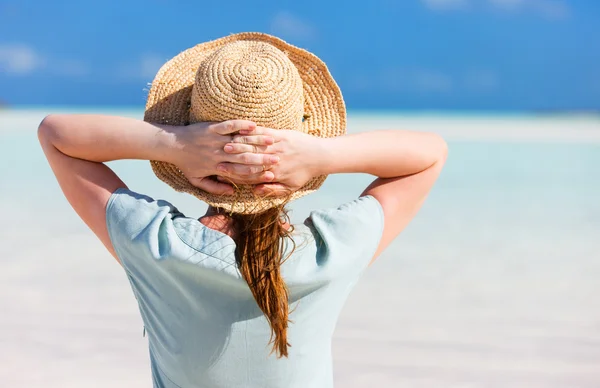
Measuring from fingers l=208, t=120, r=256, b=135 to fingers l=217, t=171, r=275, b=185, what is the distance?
88mm

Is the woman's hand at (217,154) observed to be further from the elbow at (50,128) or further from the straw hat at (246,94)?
the elbow at (50,128)

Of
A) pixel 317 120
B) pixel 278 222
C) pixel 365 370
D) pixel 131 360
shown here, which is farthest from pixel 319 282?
pixel 131 360

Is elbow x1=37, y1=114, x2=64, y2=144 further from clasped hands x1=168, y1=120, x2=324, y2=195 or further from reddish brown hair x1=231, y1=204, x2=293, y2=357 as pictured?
reddish brown hair x1=231, y1=204, x2=293, y2=357

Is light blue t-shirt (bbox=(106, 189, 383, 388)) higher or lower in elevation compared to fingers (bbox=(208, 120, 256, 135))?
lower

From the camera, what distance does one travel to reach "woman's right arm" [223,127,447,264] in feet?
4.12

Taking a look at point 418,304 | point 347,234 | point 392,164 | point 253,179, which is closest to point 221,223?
point 253,179

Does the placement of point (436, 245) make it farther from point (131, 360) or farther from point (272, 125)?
point (272, 125)

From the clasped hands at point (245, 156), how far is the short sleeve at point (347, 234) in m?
0.09

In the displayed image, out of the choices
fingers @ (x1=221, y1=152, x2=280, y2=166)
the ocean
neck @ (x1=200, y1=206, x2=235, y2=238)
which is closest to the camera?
fingers @ (x1=221, y1=152, x2=280, y2=166)

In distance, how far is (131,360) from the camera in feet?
9.89

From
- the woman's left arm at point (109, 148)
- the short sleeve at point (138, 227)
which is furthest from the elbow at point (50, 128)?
the short sleeve at point (138, 227)

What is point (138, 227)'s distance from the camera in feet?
4.10

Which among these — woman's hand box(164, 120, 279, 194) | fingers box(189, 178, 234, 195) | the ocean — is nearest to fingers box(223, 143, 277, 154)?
woman's hand box(164, 120, 279, 194)

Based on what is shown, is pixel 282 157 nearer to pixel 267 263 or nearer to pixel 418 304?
pixel 267 263
